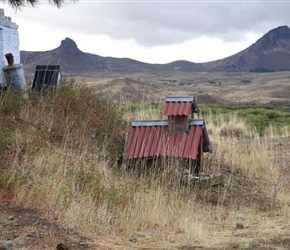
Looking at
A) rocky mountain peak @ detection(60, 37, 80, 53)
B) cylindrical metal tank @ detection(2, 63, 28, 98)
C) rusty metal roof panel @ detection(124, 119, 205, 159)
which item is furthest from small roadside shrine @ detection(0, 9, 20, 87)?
rocky mountain peak @ detection(60, 37, 80, 53)

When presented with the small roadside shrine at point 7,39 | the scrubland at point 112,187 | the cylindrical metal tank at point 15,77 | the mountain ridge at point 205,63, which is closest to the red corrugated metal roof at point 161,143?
the scrubland at point 112,187

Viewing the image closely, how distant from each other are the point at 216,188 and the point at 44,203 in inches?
135

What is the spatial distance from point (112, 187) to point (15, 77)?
4.01 metres

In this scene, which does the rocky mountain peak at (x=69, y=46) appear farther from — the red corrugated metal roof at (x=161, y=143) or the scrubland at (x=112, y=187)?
the red corrugated metal roof at (x=161, y=143)

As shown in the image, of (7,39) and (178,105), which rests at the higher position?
(7,39)

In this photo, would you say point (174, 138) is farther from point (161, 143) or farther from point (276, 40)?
point (276, 40)

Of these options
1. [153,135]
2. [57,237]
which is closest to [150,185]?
[153,135]

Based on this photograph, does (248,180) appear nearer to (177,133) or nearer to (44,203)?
(177,133)

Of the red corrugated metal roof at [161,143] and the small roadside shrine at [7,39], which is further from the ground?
the small roadside shrine at [7,39]

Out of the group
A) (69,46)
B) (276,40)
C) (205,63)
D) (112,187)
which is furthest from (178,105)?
(276,40)

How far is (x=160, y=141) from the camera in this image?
7617 mm

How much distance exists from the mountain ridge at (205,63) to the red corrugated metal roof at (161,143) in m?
110

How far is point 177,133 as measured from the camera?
7750 mm

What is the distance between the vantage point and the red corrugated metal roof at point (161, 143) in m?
7.45
